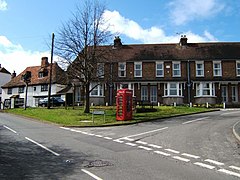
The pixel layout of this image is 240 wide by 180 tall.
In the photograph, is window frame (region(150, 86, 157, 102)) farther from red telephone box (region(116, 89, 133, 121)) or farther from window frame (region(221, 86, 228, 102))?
red telephone box (region(116, 89, 133, 121))

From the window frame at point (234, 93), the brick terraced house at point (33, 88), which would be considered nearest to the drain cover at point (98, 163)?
the window frame at point (234, 93)

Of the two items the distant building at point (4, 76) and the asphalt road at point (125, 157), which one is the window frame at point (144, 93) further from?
the distant building at point (4, 76)

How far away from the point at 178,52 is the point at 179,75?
3.98m

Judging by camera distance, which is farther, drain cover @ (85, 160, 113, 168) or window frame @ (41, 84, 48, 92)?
window frame @ (41, 84, 48, 92)

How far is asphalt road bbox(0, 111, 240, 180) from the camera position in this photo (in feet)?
25.2

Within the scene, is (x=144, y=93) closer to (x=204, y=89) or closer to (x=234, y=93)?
Answer: (x=204, y=89)

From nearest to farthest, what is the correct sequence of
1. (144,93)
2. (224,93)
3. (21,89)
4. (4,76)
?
(224,93) → (144,93) → (21,89) → (4,76)

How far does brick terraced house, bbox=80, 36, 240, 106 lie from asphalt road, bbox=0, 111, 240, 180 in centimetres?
2367

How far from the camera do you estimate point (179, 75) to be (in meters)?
39.2

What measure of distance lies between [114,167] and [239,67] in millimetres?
34844

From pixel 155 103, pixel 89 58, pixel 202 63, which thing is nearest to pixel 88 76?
pixel 89 58

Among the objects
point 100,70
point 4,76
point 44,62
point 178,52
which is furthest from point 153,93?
point 4,76

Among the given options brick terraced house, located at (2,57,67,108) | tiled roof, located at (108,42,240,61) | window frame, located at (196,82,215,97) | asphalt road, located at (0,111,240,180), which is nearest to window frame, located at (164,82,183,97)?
window frame, located at (196,82,215,97)

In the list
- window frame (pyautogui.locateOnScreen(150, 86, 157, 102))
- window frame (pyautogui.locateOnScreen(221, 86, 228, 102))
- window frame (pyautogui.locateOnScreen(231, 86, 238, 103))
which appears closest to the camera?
window frame (pyautogui.locateOnScreen(231, 86, 238, 103))
